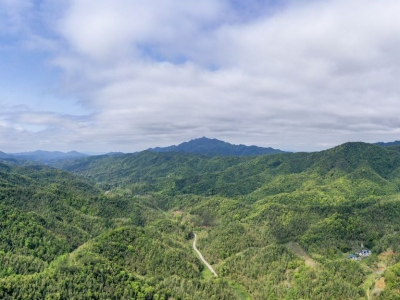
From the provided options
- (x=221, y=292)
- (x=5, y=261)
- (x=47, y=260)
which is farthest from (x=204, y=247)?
(x=5, y=261)

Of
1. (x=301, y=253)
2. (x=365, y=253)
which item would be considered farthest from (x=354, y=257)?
(x=301, y=253)

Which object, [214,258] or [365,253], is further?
[214,258]

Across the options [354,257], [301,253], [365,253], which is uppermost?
[365,253]

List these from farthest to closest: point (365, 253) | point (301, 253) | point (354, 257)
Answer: point (301, 253) → point (365, 253) → point (354, 257)

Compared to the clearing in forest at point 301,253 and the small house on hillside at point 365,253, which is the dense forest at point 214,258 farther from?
the small house on hillside at point 365,253

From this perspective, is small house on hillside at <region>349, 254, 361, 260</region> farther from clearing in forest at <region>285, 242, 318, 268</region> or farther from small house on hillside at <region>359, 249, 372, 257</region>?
clearing in forest at <region>285, 242, 318, 268</region>

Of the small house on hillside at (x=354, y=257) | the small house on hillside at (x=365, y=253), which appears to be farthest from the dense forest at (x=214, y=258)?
the small house on hillside at (x=365, y=253)

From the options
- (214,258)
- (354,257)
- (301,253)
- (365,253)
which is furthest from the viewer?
(214,258)

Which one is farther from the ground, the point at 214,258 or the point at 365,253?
the point at 365,253

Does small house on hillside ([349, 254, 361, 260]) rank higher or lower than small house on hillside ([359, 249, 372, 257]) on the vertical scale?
lower

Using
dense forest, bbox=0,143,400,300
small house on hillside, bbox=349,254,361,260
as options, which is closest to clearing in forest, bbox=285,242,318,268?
dense forest, bbox=0,143,400,300

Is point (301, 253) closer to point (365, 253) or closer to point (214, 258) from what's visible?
point (365, 253)
